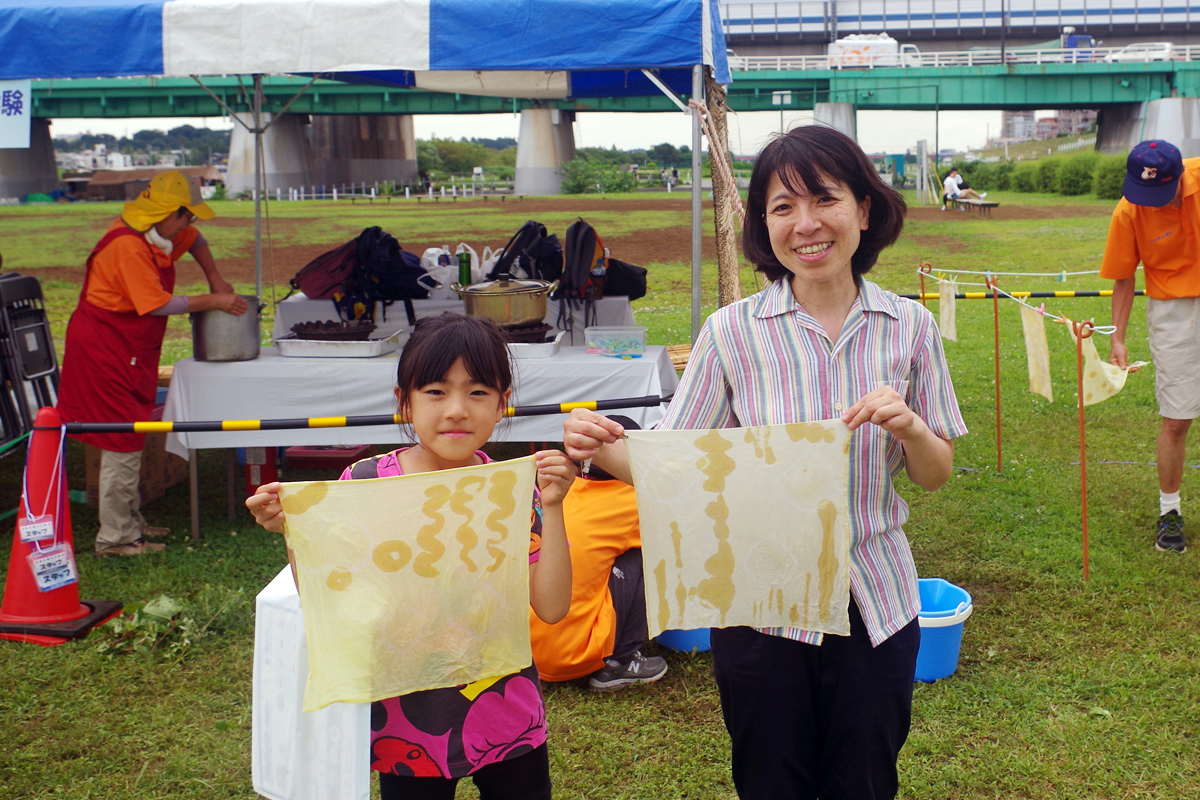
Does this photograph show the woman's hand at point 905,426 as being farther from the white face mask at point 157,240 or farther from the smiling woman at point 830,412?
the white face mask at point 157,240

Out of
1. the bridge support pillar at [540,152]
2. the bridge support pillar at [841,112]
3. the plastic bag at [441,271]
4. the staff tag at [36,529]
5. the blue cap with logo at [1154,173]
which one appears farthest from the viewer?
the bridge support pillar at [540,152]

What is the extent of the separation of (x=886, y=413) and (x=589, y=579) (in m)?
2.07

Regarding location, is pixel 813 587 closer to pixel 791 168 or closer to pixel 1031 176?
pixel 791 168

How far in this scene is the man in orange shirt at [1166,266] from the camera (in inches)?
165

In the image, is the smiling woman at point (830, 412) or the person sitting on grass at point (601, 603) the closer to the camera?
the smiling woman at point (830, 412)

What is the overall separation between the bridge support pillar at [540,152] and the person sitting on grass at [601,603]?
43.9 metres

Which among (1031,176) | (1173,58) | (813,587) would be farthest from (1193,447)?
(1173,58)

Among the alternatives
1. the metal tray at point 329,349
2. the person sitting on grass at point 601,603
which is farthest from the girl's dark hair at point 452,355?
the metal tray at point 329,349

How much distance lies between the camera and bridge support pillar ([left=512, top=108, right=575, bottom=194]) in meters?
46.2

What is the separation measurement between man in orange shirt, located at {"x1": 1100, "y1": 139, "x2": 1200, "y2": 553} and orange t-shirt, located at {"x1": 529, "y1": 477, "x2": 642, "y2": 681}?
8.43 feet

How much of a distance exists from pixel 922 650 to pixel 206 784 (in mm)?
2450

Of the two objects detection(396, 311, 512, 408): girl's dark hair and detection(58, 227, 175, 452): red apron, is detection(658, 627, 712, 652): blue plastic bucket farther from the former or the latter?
detection(58, 227, 175, 452): red apron

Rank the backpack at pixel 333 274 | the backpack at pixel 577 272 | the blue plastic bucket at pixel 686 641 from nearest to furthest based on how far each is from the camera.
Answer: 1. the blue plastic bucket at pixel 686 641
2. the backpack at pixel 577 272
3. the backpack at pixel 333 274

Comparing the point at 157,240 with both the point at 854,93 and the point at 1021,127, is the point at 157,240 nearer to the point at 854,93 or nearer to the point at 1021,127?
the point at 854,93
